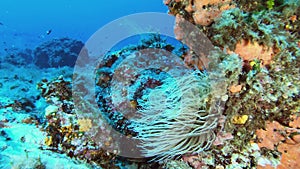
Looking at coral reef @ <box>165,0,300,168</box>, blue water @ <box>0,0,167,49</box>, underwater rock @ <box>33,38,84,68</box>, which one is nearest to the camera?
coral reef @ <box>165,0,300,168</box>

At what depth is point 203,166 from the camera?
2574mm

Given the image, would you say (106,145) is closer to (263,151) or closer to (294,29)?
(263,151)

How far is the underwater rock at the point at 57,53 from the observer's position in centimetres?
1266

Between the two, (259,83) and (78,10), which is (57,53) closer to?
(259,83)

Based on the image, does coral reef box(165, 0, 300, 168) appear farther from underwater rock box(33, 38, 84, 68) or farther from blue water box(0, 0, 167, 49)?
blue water box(0, 0, 167, 49)

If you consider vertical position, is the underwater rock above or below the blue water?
below

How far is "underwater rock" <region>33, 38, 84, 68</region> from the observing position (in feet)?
41.5

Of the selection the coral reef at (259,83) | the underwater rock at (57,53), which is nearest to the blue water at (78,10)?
the underwater rock at (57,53)

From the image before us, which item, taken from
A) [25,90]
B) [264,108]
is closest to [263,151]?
[264,108]

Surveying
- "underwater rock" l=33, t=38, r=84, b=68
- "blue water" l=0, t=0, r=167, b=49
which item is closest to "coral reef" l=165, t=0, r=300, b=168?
"underwater rock" l=33, t=38, r=84, b=68

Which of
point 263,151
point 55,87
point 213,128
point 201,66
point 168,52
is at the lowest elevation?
point 263,151

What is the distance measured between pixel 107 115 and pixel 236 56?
6.46 ft

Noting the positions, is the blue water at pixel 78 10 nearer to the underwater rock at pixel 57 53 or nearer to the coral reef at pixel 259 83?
the underwater rock at pixel 57 53

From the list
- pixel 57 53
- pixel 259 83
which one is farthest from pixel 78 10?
pixel 259 83
